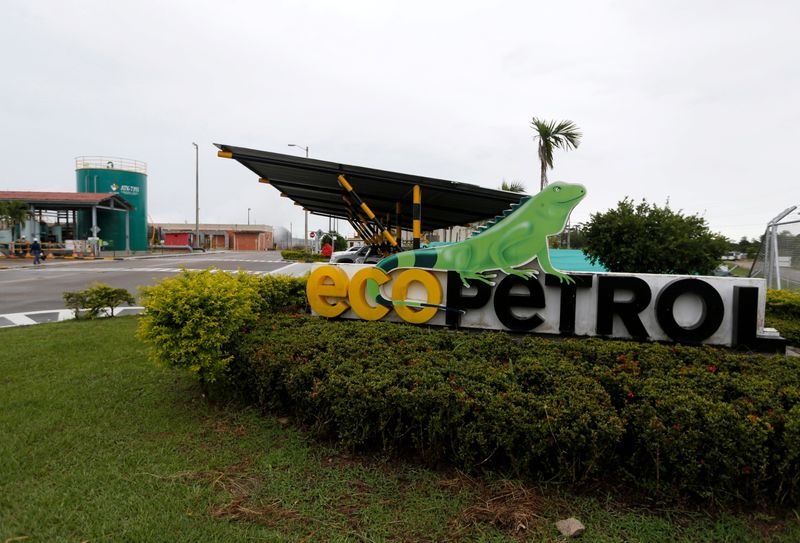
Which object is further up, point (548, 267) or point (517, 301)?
point (548, 267)

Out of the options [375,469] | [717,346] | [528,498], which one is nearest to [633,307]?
[717,346]

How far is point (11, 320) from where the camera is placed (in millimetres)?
9555

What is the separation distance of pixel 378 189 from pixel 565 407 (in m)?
9.95

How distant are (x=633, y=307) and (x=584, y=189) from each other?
5.60 feet

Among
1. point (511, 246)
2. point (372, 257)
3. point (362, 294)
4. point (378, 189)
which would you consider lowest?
point (362, 294)

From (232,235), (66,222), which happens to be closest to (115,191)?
(66,222)

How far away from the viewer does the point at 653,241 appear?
26.4 ft

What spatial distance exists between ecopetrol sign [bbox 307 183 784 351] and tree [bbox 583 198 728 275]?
8.91 feet

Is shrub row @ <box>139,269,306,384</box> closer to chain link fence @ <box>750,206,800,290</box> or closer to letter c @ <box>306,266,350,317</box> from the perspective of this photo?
letter c @ <box>306,266,350,317</box>

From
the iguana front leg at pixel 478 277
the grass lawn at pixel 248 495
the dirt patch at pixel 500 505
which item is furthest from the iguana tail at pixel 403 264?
the dirt patch at pixel 500 505

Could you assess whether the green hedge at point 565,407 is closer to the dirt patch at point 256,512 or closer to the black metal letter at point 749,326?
the dirt patch at point 256,512

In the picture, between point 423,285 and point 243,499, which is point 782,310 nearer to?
point 423,285

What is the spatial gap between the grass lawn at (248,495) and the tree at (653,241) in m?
6.08

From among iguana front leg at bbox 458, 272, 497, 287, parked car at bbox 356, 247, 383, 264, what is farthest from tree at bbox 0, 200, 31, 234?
iguana front leg at bbox 458, 272, 497, 287
